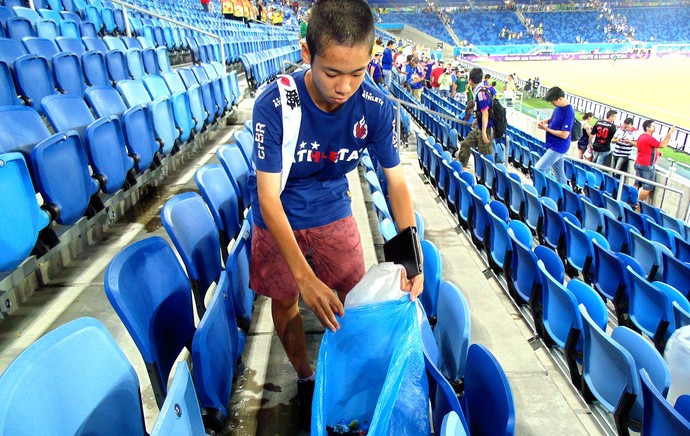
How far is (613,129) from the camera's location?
7.52 metres

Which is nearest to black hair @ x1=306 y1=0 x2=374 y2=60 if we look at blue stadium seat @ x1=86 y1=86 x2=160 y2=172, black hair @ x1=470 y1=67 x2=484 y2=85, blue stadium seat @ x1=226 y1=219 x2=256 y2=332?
blue stadium seat @ x1=226 y1=219 x2=256 y2=332

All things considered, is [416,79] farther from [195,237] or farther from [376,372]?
[376,372]

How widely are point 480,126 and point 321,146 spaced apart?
4.37 metres

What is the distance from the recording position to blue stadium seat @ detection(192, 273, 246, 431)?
1166 millimetres

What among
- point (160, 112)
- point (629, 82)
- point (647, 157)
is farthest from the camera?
point (629, 82)

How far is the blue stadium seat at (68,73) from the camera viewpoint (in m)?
3.47

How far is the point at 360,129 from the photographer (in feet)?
4.38

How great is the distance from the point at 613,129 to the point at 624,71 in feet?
71.5

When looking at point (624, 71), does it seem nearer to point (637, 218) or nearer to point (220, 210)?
point (637, 218)

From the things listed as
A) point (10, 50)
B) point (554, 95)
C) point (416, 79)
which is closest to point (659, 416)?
point (10, 50)

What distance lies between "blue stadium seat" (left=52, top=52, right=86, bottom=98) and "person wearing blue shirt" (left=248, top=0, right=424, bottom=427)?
282 centimetres

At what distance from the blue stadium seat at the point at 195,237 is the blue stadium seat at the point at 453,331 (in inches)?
31.3

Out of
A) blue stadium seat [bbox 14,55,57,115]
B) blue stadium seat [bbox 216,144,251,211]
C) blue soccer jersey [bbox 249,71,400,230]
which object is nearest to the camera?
blue soccer jersey [bbox 249,71,400,230]

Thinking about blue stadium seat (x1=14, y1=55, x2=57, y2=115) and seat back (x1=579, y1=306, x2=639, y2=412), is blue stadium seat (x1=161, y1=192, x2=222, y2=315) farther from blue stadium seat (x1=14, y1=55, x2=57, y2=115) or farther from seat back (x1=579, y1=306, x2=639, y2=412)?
blue stadium seat (x1=14, y1=55, x2=57, y2=115)
